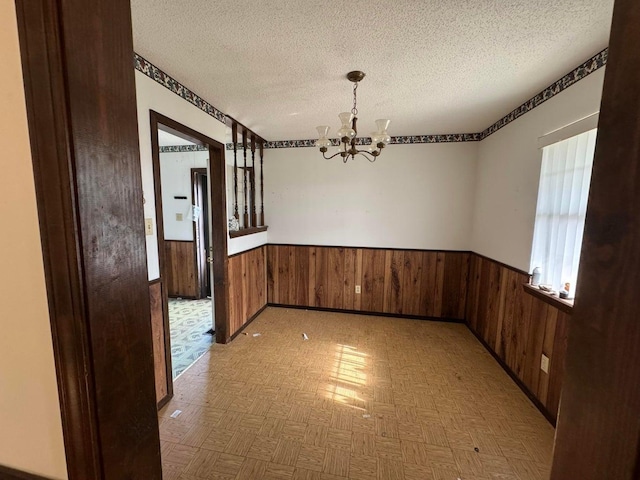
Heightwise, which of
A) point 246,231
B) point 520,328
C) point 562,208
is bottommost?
point 520,328

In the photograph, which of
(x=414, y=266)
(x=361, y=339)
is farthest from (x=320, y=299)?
(x=414, y=266)

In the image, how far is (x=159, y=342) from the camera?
2068 mm

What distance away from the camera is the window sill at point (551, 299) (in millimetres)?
1778

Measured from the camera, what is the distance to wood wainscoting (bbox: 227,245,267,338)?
10.2 ft

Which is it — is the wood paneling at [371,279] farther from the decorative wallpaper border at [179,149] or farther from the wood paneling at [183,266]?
the decorative wallpaper border at [179,149]

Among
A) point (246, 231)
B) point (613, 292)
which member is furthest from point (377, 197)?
point (613, 292)

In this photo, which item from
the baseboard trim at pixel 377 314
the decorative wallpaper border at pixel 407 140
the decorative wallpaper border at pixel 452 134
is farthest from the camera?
the baseboard trim at pixel 377 314

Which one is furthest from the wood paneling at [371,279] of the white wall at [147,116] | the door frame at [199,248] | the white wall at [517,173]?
the white wall at [147,116]

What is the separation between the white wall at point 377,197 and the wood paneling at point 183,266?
142 cm

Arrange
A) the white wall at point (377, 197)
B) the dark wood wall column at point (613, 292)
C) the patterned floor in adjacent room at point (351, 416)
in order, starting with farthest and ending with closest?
the white wall at point (377, 197) < the patterned floor in adjacent room at point (351, 416) < the dark wood wall column at point (613, 292)

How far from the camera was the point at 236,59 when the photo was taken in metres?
1.77

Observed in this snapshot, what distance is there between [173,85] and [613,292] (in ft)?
8.48

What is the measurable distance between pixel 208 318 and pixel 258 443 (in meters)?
2.31

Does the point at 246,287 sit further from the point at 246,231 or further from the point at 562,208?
the point at 562,208
